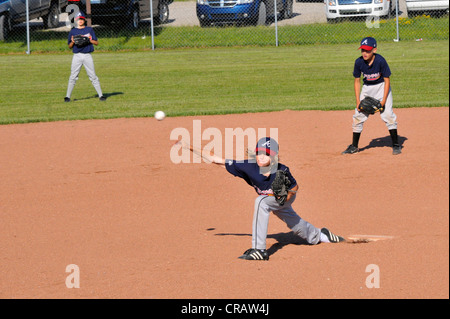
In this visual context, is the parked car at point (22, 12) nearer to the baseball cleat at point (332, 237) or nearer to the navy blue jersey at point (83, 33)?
the navy blue jersey at point (83, 33)

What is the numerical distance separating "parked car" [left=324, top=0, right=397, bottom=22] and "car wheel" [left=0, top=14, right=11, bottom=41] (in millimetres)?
11296

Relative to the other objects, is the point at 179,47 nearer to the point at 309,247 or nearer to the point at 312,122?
the point at 312,122

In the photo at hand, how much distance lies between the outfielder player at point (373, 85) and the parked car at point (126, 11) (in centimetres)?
1564

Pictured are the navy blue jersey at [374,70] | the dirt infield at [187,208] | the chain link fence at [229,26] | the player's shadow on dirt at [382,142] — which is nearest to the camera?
the dirt infield at [187,208]

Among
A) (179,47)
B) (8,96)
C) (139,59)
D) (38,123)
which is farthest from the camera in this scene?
(179,47)

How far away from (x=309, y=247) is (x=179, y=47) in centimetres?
1831

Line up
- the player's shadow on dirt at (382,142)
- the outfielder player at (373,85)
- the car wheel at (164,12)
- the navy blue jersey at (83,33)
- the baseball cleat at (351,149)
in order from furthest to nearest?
the car wheel at (164,12)
the navy blue jersey at (83,33)
the player's shadow on dirt at (382,142)
the baseball cleat at (351,149)
the outfielder player at (373,85)

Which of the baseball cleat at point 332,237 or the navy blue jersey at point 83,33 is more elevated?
the navy blue jersey at point 83,33

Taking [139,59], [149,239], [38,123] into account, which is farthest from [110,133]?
[139,59]

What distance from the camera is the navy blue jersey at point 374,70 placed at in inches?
449

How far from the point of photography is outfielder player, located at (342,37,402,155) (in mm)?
11289

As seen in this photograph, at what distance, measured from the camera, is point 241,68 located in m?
21.6

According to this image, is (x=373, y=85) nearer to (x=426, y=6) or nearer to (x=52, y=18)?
(x=426, y=6)

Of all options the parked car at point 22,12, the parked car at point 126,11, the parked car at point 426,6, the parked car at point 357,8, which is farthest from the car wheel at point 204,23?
the parked car at point 426,6
